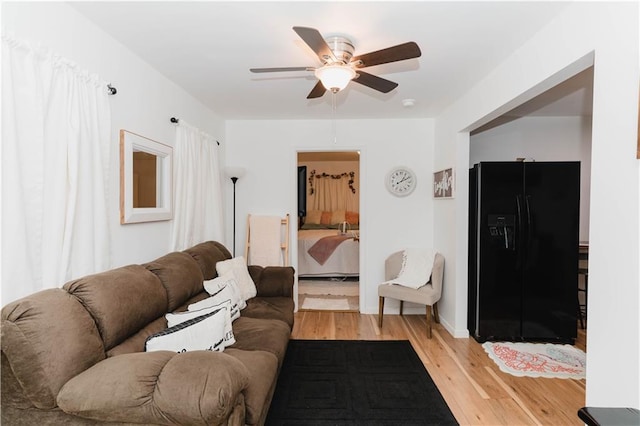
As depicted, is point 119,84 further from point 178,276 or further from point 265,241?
point 265,241

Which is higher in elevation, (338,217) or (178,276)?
(338,217)

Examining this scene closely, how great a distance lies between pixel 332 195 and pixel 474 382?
587 centimetres

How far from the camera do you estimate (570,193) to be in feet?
11.2

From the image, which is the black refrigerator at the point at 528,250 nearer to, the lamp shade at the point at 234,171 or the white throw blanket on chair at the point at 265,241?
the white throw blanket on chair at the point at 265,241

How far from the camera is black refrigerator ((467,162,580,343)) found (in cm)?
341

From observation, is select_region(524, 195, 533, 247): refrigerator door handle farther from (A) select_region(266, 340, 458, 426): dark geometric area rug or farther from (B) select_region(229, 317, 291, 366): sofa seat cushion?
(B) select_region(229, 317, 291, 366): sofa seat cushion

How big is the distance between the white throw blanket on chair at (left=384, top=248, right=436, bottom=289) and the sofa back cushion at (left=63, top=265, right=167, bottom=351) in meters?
2.64

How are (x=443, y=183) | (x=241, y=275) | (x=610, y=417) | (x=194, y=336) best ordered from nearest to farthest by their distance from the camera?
(x=610, y=417) < (x=194, y=336) < (x=241, y=275) < (x=443, y=183)

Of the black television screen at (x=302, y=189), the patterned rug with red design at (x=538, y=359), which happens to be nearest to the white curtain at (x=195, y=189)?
the patterned rug with red design at (x=538, y=359)

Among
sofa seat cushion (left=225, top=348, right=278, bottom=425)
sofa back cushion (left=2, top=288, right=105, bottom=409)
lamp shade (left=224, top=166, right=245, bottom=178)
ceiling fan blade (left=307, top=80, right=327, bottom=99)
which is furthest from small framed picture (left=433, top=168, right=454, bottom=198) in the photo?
sofa back cushion (left=2, top=288, right=105, bottom=409)

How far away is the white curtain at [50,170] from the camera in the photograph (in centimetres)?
146

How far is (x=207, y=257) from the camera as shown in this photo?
3.02 m

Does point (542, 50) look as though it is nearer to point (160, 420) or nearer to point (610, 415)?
point (610, 415)

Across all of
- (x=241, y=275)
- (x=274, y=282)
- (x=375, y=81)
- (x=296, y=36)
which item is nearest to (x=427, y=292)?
(x=274, y=282)
